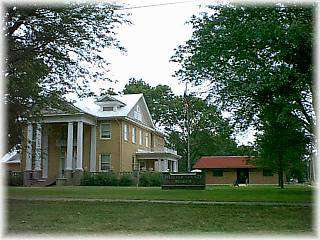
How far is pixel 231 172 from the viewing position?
57812 millimetres

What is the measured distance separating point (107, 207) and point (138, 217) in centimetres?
258

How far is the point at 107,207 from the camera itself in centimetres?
1377

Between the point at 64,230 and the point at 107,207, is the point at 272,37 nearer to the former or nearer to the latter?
the point at 107,207

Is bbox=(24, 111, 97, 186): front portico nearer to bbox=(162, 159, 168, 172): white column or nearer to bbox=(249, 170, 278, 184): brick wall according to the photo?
bbox=(162, 159, 168, 172): white column

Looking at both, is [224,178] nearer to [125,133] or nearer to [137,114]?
[137,114]

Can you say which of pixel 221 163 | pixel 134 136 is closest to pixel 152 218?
pixel 134 136

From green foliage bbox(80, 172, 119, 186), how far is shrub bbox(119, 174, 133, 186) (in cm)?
39

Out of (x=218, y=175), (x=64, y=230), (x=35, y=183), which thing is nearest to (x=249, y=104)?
(x=64, y=230)

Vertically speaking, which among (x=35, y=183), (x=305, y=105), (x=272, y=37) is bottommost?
(x=35, y=183)

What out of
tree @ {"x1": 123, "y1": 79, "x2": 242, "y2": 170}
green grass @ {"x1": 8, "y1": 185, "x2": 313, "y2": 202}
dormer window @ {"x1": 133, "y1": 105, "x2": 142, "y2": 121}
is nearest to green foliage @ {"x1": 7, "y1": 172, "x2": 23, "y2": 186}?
dormer window @ {"x1": 133, "y1": 105, "x2": 142, "y2": 121}

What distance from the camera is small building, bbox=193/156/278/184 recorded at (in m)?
56.4

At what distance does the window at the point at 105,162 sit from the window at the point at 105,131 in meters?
1.72

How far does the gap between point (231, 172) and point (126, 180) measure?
23.2 metres

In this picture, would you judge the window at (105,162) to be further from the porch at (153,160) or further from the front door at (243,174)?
the front door at (243,174)
